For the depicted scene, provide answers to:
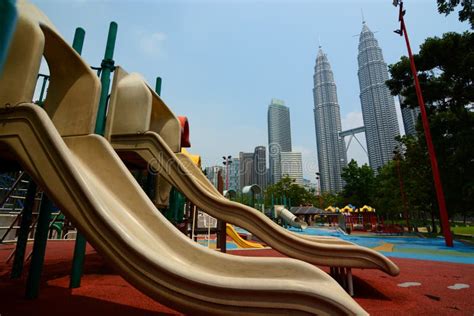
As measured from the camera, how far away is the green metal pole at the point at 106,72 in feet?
14.3

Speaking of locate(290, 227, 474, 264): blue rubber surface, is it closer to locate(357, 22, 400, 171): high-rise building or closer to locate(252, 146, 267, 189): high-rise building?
locate(357, 22, 400, 171): high-rise building

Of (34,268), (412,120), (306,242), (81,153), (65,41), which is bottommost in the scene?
(34,268)

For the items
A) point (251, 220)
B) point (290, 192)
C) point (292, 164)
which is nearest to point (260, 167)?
point (292, 164)

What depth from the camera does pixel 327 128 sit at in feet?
278

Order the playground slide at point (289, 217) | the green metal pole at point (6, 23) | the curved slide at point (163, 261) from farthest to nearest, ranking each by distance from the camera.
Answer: the playground slide at point (289, 217)
the curved slide at point (163, 261)
the green metal pole at point (6, 23)

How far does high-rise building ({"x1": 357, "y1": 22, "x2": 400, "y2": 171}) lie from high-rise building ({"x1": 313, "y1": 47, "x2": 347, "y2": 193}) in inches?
393

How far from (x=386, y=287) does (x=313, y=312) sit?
3.49m

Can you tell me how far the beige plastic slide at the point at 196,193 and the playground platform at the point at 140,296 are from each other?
0.53m

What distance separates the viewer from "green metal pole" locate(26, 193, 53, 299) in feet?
10.5

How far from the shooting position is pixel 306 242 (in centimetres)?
404

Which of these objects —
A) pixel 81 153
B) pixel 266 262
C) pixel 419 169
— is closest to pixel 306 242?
pixel 266 262

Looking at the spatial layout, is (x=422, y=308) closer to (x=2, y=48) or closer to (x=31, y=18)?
(x=2, y=48)

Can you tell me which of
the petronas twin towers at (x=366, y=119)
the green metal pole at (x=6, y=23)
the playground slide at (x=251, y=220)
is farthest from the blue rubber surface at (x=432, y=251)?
the petronas twin towers at (x=366, y=119)

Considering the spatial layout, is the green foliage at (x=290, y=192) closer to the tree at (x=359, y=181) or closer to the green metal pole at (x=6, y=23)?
the tree at (x=359, y=181)
